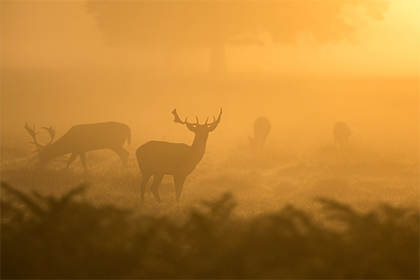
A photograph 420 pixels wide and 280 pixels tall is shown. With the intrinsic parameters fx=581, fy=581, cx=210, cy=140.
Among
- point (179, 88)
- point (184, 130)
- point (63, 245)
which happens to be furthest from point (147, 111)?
point (63, 245)

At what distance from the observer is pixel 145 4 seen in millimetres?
45344

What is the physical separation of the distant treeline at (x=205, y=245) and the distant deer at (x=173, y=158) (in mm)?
9262

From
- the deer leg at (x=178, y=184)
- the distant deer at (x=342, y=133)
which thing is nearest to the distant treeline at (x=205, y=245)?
the deer leg at (x=178, y=184)

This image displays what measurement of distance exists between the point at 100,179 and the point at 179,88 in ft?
91.8

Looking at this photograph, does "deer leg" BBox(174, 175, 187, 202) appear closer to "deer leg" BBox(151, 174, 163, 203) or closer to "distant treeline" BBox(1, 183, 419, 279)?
"deer leg" BBox(151, 174, 163, 203)

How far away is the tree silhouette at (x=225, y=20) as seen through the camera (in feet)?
137

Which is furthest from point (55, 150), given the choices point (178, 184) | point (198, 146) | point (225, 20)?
point (225, 20)

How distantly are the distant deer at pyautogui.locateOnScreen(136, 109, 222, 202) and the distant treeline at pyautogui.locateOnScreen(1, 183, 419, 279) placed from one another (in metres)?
9.26

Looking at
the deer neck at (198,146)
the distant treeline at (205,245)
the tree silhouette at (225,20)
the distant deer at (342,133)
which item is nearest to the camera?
the distant treeline at (205,245)

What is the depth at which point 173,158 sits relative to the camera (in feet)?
35.4

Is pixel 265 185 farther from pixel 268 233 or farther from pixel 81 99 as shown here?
pixel 81 99

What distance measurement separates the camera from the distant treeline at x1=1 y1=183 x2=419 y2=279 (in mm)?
1183

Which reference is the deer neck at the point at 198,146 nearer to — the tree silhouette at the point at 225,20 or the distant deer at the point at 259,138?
the distant deer at the point at 259,138

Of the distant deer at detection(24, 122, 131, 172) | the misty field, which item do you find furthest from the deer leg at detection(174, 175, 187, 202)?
the misty field
